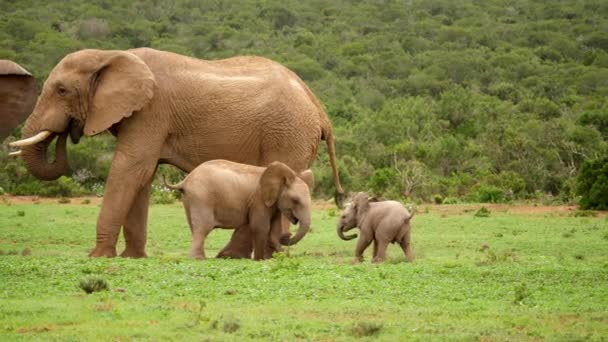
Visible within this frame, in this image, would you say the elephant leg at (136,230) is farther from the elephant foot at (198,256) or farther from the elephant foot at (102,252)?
the elephant foot at (198,256)

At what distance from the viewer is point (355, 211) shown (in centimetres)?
1511

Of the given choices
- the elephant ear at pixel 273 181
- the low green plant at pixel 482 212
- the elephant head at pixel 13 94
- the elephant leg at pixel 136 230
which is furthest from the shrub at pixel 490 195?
the elephant head at pixel 13 94

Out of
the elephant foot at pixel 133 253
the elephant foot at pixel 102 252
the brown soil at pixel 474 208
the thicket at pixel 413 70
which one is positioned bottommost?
the thicket at pixel 413 70

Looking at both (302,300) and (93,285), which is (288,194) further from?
(93,285)

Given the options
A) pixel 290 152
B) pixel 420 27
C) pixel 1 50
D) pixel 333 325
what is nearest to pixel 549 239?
pixel 290 152

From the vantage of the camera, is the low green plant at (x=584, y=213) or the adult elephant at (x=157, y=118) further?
the low green plant at (x=584, y=213)

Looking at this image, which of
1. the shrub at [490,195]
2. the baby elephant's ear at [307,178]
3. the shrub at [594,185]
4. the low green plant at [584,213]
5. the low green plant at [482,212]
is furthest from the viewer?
the shrub at [490,195]

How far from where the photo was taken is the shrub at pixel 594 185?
25.5 m

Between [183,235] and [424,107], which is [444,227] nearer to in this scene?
[183,235]

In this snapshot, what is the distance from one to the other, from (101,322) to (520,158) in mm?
28729

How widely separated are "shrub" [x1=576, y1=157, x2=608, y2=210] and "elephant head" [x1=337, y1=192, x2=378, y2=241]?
11567 mm

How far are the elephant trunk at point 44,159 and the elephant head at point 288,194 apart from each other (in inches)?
101

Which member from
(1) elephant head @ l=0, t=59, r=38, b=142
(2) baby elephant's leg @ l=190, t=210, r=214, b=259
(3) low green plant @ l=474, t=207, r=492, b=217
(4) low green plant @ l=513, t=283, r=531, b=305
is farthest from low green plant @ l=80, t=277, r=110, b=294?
(3) low green plant @ l=474, t=207, r=492, b=217

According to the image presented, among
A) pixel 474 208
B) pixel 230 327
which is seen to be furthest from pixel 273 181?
pixel 474 208
